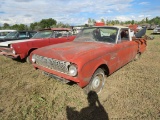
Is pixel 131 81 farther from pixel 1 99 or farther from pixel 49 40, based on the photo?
pixel 49 40

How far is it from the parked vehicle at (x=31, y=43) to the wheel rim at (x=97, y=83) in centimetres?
395

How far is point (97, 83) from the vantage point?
3805 millimetres

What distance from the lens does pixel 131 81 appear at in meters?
4.55

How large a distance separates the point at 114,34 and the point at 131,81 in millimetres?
1624

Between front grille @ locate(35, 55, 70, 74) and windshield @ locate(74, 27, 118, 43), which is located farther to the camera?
windshield @ locate(74, 27, 118, 43)

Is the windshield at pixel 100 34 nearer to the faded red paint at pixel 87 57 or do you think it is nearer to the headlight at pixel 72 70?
the faded red paint at pixel 87 57

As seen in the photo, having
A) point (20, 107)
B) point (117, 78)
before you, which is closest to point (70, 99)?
point (20, 107)

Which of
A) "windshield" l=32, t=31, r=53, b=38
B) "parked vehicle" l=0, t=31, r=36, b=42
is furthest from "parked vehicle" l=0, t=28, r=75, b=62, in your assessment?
"parked vehicle" l=0, t=31, r=36, b=42

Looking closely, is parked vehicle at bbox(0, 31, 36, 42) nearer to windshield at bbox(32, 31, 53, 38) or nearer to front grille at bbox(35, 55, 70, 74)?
windshield at bbox(32, 31, 53, 38)

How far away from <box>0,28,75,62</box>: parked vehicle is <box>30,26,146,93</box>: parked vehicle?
7.77 feet

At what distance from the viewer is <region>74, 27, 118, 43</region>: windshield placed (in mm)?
4465

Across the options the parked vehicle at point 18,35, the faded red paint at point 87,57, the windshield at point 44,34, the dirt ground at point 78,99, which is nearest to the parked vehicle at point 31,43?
the windshield at point 44,34

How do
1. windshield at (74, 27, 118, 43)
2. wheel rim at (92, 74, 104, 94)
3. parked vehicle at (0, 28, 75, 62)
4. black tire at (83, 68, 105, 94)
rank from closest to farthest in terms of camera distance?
black tire at (83, 68, 105, 94) → wheel rim at (92, 74, 104, 94) → windshield at (74, 27, 118, 43) → parked vehicle at (0, 28, 75, 62)

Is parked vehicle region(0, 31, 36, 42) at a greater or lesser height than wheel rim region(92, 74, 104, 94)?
greater
